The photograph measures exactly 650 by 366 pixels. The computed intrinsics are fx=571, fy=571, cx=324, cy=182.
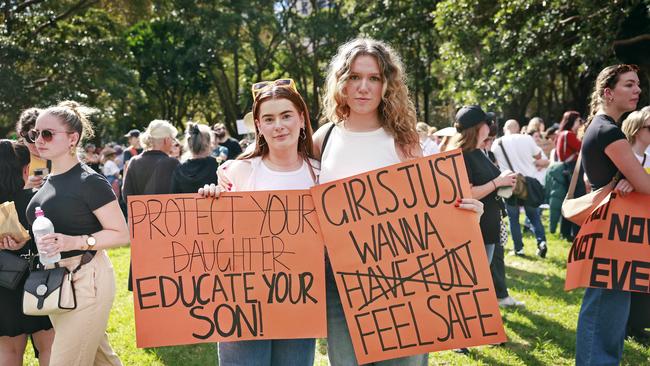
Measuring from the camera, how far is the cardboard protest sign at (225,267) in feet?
9.48

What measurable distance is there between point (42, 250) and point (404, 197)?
6.12 ft

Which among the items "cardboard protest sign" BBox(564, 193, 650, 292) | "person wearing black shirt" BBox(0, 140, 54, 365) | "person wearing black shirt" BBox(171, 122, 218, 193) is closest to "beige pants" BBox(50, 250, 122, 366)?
"person wearing black shirt" BBox(0, 140, 54, 365)

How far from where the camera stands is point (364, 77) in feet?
9.44

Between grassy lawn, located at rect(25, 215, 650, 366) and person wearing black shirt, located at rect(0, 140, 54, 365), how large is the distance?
139cm

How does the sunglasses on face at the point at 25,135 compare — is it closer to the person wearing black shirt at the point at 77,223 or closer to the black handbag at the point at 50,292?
the person wearing black shirt at the point at 77,223

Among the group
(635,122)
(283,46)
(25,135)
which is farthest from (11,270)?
(283,46)

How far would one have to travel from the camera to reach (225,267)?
2955 mm

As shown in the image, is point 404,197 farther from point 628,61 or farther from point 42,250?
point 628,61

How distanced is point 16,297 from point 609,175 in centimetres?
384

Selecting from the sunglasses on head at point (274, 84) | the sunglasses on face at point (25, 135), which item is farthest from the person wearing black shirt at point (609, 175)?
the sunglasses on face at point (25, 135)

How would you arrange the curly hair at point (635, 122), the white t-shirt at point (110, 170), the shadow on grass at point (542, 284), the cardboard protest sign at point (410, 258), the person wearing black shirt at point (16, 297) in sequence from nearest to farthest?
the cardboard protest sign at point (410, 258) → the person wearing black shirt at point (16, 297) → the curly hair at point (635, 122) → the shadow on grass at point (542, 284) → the white t-shirt at point (110, 170)

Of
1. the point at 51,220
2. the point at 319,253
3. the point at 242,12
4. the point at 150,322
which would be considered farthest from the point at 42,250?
the point at 242,12

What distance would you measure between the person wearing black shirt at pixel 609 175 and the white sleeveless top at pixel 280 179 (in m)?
1.95

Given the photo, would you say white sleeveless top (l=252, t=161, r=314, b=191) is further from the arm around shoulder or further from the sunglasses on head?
the sunglasses on head
